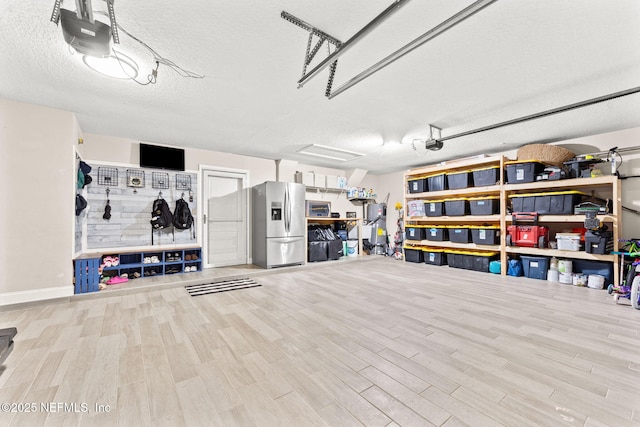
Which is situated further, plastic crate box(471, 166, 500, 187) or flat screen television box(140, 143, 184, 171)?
plastic crate box(471, 166, 500, 187)

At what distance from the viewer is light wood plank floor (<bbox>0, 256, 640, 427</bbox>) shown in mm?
1465

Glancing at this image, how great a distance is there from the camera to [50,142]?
3.50m

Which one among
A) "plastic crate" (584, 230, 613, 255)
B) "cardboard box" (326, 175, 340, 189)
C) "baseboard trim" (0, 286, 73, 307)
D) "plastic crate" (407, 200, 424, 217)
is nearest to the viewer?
"baseboard trim" (0, 286, 73, 307)

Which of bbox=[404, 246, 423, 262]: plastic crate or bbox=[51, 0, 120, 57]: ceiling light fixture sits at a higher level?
bbox=[51, 0, 120, 57]: ceiling light fixture

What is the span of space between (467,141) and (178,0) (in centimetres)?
518

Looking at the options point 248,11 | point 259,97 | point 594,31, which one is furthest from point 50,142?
point 594,31

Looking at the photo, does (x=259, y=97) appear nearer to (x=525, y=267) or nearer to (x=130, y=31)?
(x=130, y=31)

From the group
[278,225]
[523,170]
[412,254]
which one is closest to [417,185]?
[412,254]

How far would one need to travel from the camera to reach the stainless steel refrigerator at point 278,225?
5629 mm

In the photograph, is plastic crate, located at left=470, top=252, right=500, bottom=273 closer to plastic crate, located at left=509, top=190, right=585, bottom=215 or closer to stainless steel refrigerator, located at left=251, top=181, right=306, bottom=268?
plastic crate, located at left=509, top=190, right=585, bottom=215

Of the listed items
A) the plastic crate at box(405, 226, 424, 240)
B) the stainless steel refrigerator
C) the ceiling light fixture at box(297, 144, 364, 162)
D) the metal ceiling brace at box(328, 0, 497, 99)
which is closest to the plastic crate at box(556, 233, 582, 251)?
the plastic crate at box(405, 226, 424, 240)

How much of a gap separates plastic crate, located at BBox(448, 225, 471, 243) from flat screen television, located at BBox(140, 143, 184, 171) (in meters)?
6.23

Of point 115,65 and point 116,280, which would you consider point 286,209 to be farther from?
point 115,65

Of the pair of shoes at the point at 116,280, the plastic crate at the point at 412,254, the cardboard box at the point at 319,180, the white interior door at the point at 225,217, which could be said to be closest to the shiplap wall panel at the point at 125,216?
the white interior door at the point at 225,217
